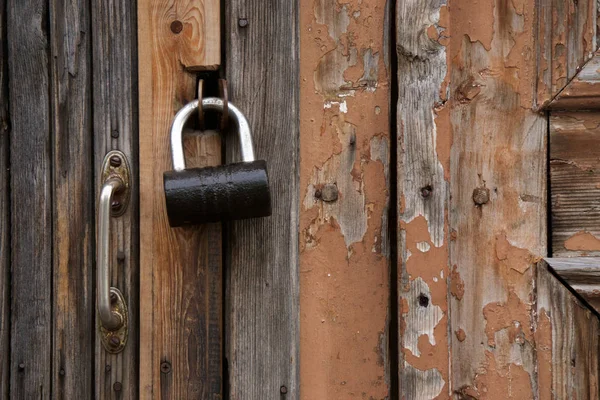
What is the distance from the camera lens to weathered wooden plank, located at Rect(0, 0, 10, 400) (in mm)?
968

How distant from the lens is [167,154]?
3.07 feet

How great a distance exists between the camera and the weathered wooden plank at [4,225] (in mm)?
968

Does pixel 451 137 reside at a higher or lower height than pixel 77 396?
higher

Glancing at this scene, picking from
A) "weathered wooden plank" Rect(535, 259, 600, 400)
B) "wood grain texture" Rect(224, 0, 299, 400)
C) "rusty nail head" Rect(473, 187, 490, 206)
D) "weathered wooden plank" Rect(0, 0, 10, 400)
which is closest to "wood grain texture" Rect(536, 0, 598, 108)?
"rusty nail head" Rect(473, 187, 490, 206)

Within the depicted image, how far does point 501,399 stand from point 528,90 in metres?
0.55

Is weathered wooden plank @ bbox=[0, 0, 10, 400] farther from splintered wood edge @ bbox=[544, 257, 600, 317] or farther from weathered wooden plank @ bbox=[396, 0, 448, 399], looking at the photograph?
splintered wood edge @ bbox=[544, 257, 600, 317]

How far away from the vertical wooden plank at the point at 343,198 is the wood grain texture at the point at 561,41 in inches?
10.9

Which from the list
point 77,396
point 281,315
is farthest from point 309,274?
point 77,396

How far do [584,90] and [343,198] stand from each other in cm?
46

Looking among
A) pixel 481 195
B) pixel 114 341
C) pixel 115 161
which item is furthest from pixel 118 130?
pixel 481 195

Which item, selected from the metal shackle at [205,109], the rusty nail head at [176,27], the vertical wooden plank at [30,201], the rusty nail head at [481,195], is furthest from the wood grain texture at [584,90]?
the vertical wooden plank at [30,201]

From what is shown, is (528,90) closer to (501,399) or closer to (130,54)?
(501,399)

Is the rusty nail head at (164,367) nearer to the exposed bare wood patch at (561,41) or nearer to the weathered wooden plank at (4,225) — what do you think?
the weathered wooden plank at (4,225)

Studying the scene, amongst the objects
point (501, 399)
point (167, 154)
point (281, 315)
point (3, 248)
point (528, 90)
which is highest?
point (528, 90)
